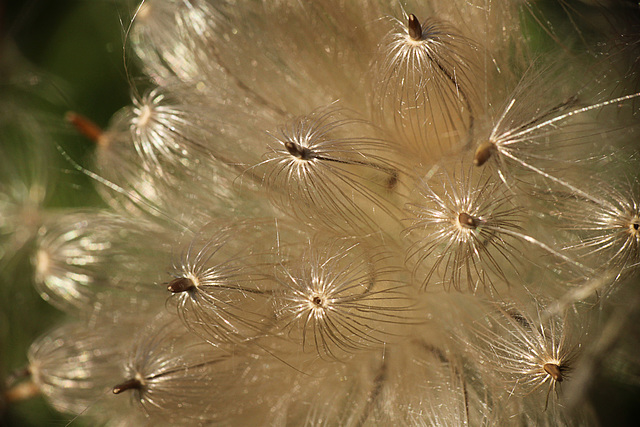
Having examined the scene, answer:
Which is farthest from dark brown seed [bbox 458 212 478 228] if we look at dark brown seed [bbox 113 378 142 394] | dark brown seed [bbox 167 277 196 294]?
dark brown seed [bbox 113 378 142 394]

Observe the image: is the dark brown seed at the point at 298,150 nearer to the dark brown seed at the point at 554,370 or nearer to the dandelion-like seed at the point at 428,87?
the dandelion-like seed at the point at 428,87

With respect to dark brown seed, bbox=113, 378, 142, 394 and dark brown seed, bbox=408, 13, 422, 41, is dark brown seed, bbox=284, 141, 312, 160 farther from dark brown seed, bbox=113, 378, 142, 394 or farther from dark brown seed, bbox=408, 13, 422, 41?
dark brown seed, bbox=113, 378, 142, 394

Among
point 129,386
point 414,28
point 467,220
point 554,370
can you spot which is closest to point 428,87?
point 414,28

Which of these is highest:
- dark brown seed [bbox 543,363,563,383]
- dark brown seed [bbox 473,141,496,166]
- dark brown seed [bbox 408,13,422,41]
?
dark brown seed [bbox 408,13,422,41]

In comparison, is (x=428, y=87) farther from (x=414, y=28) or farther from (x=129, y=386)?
(x=129, y=386)

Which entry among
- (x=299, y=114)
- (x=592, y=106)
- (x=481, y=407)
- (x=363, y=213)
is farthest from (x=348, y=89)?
(x=481, y=407)

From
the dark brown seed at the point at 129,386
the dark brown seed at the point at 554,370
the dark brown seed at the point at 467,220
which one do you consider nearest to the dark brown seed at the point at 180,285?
the dark brown seed at the point at 129,386

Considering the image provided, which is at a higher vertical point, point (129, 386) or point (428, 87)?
point (428, 87)
